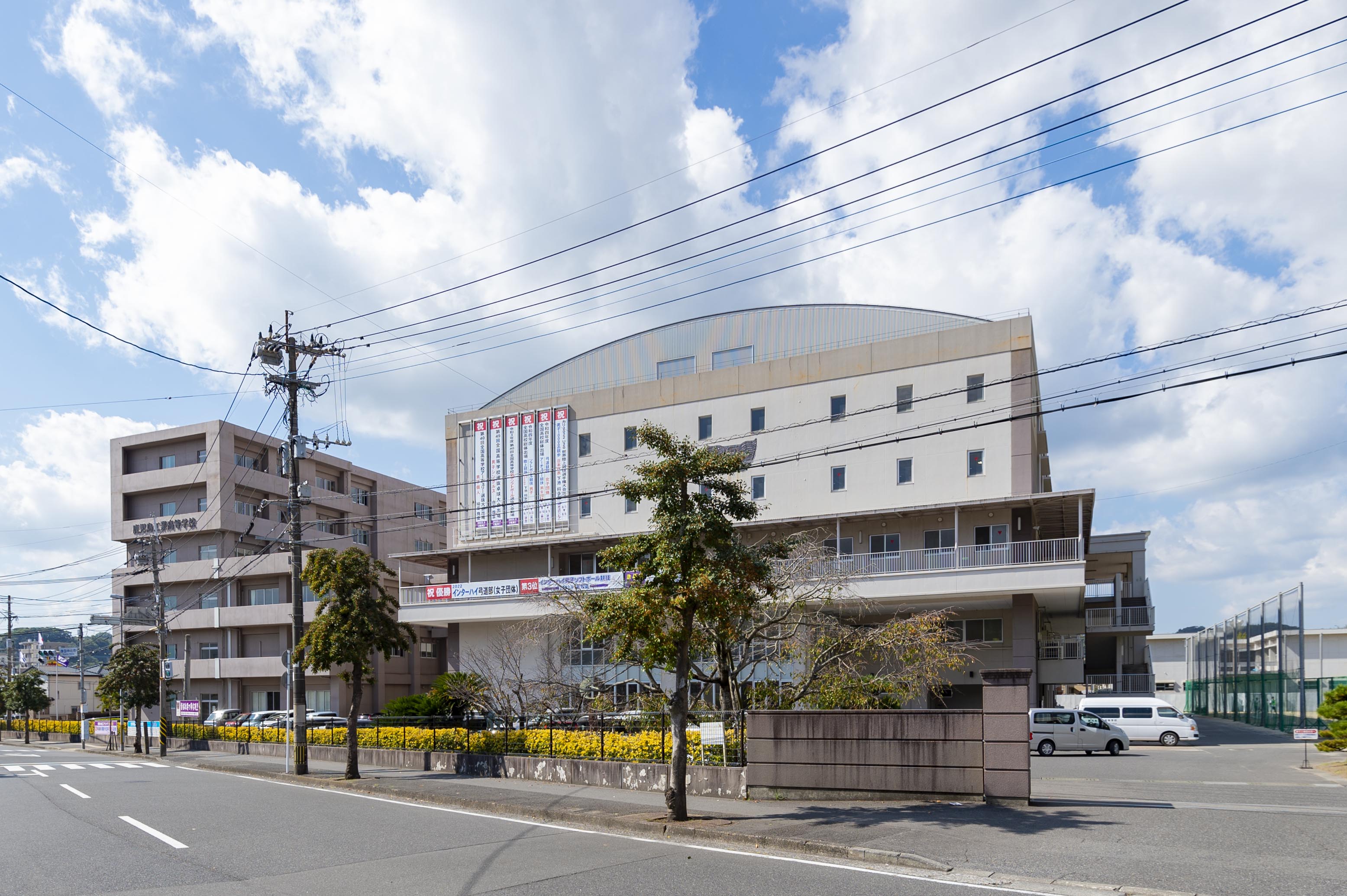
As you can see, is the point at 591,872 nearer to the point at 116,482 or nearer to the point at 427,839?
the point at 427,839

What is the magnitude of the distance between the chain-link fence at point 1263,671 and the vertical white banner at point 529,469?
1212 inches

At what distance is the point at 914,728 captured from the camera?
14641mm

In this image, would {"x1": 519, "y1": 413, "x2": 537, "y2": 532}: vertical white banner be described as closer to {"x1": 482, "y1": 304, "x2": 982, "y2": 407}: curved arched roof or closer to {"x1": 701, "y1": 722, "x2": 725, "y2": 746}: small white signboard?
{"x1": 482, "y1": 304, "x2": 982, "y2": 407}: curved arched roof

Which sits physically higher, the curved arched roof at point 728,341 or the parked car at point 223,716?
the curved arched roof at point 728,341

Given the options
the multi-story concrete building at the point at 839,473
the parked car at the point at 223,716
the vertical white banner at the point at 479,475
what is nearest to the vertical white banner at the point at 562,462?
the multi-story concrete building at the point at 839,473

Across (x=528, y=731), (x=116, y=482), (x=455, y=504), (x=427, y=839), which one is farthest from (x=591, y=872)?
(x=116, y=482)

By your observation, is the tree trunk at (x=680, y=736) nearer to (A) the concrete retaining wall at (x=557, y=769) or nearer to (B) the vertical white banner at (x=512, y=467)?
(A) the concrete retaining wall at (x=557, y=769)

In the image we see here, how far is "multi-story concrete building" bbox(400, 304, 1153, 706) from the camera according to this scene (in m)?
35.8

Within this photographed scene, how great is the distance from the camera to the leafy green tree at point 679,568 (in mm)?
13742

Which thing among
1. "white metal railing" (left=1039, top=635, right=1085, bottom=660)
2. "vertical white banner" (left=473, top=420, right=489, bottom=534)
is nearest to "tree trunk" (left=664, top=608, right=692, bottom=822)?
"white metal railing" (left=1039, top=635, right=1085, bottom=660)

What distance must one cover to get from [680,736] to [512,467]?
34.4 m

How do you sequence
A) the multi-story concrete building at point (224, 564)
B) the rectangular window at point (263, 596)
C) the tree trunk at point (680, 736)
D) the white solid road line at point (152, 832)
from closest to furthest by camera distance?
the white solid road line at point (152, 832) < the tree trunk at point (680, 736) < the multi-story concrete building at point (224, 564) < the rectangular window at point (263, 596)

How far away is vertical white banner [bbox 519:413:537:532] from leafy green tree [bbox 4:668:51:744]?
32.6m

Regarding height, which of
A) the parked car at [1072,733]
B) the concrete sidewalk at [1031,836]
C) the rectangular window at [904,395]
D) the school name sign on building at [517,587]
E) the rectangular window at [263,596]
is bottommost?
the parked car at [1072,733]
